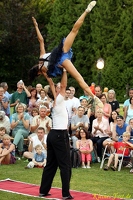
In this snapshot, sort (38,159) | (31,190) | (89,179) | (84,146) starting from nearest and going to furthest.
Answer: (31,190) → (89,179) → (38,159) → (84,146)

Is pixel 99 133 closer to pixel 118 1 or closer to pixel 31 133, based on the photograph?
pixel 31 133

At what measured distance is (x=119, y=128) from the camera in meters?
10.4

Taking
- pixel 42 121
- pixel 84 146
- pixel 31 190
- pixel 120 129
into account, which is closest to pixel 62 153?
pixel 31 190

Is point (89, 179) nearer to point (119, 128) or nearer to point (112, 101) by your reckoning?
point (119, 128)

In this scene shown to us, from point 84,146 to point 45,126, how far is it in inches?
37.9

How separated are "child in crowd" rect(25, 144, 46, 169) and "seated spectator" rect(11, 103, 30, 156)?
1.07 meters

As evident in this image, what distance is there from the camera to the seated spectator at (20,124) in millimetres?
10760

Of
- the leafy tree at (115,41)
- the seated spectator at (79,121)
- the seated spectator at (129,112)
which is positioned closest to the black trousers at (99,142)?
the seated spectator at (79,121)

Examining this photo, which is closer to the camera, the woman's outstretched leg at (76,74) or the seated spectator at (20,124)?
the woman's outstretched leg at (76,74)

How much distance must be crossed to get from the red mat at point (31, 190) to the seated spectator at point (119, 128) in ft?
9.70

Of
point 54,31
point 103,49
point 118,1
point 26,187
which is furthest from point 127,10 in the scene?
point 26,187

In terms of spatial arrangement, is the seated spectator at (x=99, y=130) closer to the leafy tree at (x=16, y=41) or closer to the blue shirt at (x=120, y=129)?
the blue shirt at (x=120, y=129)

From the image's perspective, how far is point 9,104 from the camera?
11828 mm

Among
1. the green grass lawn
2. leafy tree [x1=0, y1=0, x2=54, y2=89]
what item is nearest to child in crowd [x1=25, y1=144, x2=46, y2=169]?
the green grass lawn
